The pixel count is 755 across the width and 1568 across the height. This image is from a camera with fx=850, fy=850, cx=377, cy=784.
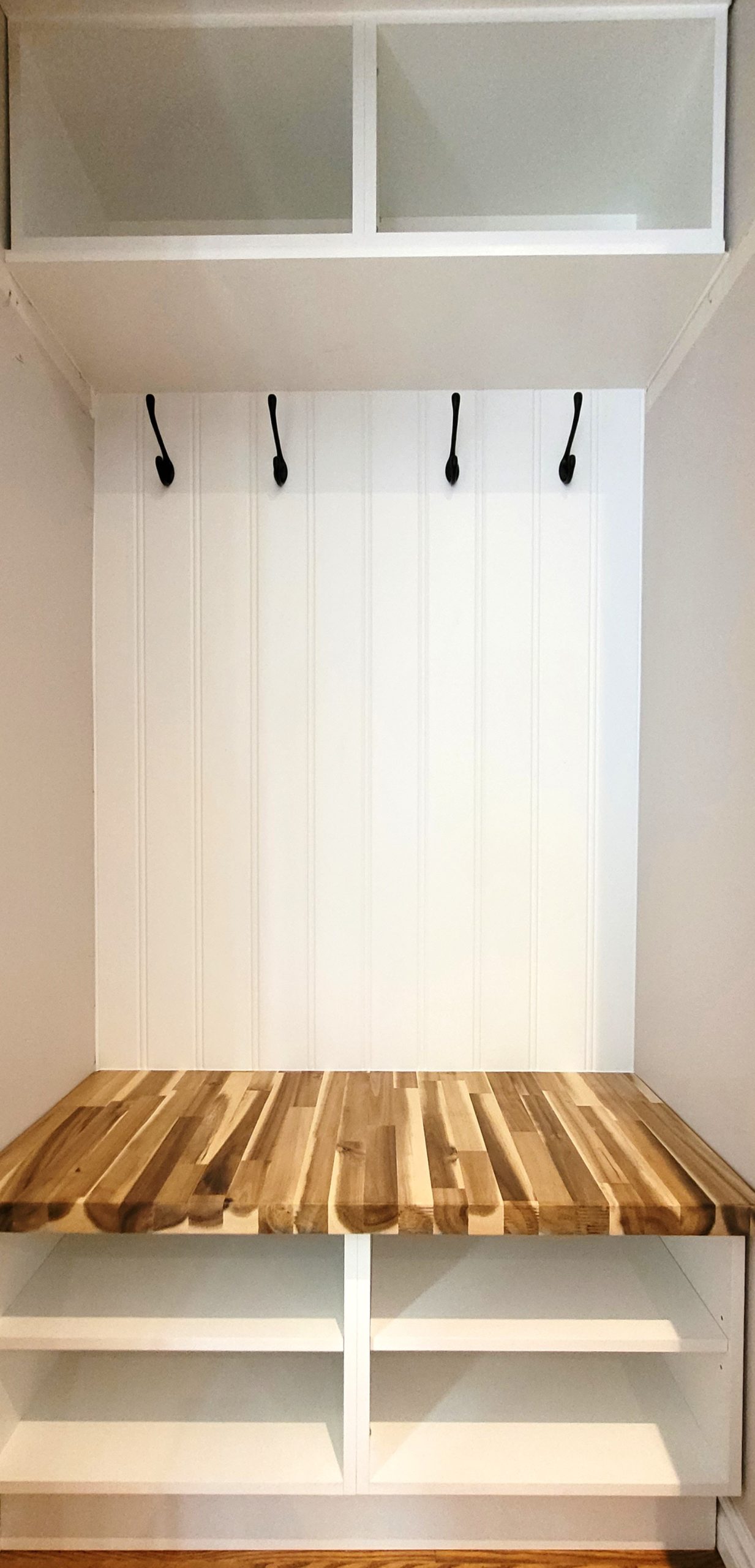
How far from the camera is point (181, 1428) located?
4.05 feet

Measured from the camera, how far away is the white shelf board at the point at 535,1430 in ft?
3.80

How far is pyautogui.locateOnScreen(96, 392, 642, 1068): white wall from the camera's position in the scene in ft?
5.34

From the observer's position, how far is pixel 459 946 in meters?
1.64

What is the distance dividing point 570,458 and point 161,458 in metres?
0.77

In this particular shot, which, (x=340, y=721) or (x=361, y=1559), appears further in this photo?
(x=340, y=721)

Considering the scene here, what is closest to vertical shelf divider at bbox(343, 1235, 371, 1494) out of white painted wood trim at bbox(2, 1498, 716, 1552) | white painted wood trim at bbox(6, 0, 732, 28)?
white painted wood trim at bbox(2, 1498, 716, 1552)

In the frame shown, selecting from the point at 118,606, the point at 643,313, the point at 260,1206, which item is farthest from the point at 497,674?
the point at 260,1206

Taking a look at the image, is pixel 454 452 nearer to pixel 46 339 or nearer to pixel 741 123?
pixel 741 123

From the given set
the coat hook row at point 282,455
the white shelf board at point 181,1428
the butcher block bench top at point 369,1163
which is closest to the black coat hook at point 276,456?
the coat hook row at point 282,455

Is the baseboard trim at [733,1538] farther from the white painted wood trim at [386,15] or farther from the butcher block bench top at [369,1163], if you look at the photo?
the white painted wood trim at [386,15]

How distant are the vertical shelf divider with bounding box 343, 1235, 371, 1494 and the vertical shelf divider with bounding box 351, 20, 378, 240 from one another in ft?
4.62

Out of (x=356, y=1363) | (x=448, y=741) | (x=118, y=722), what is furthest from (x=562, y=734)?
(x=356, y=1363)

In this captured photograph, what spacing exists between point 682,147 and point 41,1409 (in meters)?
2.08

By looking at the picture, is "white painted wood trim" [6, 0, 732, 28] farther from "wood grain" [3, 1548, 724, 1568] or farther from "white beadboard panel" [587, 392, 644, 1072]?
"wood grain" [3, 1548, 724, 1568]
